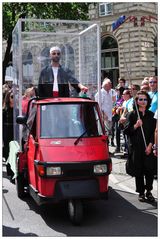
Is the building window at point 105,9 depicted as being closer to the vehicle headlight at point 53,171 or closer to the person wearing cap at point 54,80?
the person wearing cap at point 54,80

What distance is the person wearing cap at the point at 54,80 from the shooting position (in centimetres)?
789

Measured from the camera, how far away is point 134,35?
2833cm

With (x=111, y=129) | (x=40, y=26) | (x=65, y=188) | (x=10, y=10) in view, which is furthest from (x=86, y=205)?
(x=10, y=10)

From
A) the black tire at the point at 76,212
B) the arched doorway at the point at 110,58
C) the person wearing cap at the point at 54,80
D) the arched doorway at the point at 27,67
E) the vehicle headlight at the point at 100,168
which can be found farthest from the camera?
the arched doorway at the point at 110,58

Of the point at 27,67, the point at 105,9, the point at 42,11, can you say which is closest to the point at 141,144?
the point at 27,67

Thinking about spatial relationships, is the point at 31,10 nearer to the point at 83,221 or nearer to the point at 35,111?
the point at 35,111

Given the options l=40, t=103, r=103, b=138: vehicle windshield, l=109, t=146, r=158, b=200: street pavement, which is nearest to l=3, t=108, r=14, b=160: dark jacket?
l=109, t=146, r=158, b=200: street pavement

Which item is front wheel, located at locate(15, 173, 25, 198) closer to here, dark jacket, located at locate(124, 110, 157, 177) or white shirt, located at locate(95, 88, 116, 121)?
dark jacket, located at locate(124, 110, 157, 177)

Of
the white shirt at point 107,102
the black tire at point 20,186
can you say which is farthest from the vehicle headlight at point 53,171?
the white shirt at point 107,102

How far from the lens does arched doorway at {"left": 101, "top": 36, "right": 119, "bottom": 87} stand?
31.3 metres

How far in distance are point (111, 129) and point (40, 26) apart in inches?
167

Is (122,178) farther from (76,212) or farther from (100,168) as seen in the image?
(76,212)

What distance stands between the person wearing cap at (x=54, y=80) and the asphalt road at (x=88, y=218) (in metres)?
2.07

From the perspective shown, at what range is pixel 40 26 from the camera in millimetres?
9000
